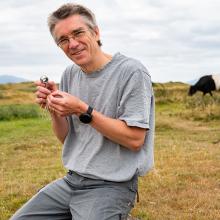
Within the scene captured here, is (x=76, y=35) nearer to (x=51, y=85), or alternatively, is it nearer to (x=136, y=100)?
(x=51, y=85)

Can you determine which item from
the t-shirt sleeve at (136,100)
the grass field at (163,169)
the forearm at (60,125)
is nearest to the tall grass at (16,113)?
the grass field at (163,169)

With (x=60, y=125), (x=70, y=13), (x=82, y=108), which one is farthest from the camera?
(x=60, y=125)

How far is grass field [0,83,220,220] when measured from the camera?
18.0 feet

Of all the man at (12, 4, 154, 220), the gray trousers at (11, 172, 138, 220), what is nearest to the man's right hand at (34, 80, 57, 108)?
the man at (12, 4, 154, 220)

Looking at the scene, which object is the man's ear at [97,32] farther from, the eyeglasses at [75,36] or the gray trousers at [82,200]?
the gray trousers at [82,200]

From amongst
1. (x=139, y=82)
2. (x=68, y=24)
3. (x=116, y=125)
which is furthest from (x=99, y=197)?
(x=68, y=24)

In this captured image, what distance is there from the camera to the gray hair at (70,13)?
2852 millimetres

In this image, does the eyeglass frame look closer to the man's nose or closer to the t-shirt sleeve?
the man's nose

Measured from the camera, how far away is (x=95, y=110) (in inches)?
112

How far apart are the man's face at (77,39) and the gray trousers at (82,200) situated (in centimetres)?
75

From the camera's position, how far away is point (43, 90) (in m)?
2.90

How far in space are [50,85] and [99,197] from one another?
28.7 inches

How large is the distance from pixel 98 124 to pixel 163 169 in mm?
4827

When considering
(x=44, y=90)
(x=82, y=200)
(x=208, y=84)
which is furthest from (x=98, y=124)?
(x=208, y=84)
